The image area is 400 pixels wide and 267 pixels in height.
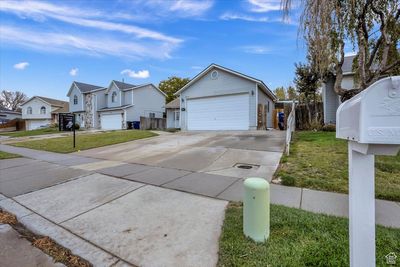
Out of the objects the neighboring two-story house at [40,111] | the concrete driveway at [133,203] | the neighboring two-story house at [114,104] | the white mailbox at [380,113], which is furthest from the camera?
the neighboring two-story house at [40,111]

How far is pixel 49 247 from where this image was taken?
109 inches

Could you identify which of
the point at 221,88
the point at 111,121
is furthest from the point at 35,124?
the point at 221,88

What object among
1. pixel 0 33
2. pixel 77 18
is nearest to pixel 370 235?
pixel 77 18

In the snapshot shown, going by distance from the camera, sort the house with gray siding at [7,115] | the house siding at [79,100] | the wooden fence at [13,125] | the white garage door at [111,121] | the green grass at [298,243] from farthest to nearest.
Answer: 1. the house with gray siding at [7,115]
2. the wooden fence at [13,125]
3. the house siding at [79,100]
4. the white garage door at [111,121]
5. the green grass at [298,243]

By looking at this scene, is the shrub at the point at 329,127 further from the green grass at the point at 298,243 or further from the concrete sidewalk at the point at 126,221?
the concrete sidewalk at the point at 126,221

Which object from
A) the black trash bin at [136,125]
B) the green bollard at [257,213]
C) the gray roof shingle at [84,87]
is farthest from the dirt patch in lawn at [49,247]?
the gray roof shingle at [84,87]

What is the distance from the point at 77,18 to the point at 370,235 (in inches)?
525

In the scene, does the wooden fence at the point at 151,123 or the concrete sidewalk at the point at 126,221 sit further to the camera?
the wooden fence at the point at 151,123

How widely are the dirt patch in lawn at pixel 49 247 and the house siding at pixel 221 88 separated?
546 inches

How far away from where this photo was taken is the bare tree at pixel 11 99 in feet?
196

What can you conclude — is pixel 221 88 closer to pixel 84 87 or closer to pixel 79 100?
pixel 79 100

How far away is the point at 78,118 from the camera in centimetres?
3138

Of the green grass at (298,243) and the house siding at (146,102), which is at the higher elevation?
the house siding at (146,102)

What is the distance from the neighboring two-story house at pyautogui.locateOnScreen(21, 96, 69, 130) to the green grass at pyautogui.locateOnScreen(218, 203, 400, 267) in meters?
40.8
